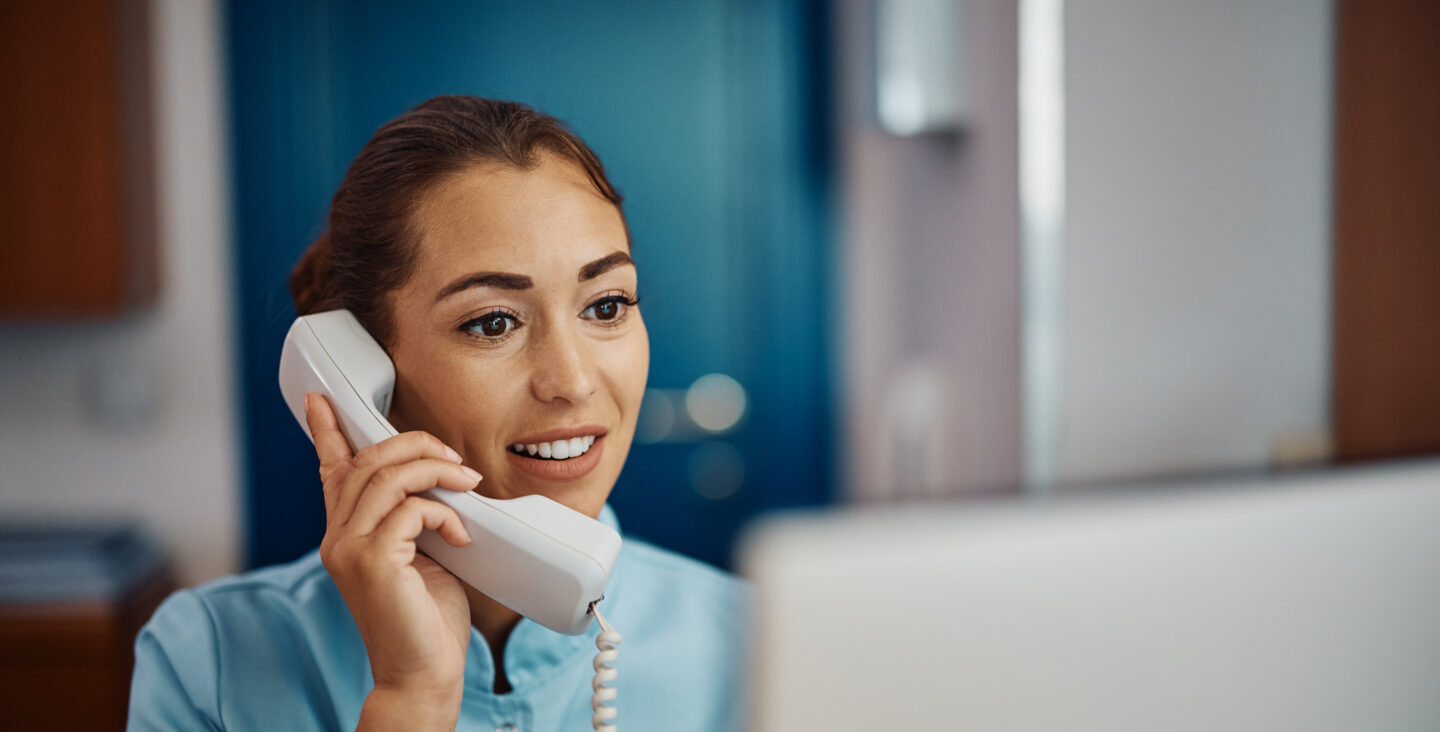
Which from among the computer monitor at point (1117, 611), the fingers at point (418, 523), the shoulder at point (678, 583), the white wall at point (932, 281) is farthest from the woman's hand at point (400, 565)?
the white wall at point (932, 281)

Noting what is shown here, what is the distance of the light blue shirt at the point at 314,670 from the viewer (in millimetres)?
394

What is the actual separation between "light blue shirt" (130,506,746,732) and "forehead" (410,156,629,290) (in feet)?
0.42

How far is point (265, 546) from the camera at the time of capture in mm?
490

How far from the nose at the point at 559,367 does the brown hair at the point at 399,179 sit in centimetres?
7

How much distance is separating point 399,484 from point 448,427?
39 millimetres

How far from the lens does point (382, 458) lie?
→ 1.25ft

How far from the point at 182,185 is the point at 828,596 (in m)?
1.20

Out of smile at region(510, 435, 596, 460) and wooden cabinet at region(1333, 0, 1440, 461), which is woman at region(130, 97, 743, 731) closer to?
smile at region(510, 435, 596, 460)

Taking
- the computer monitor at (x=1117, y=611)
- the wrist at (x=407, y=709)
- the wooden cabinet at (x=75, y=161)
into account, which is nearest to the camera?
the computer monitor at (x=1117, y=611)

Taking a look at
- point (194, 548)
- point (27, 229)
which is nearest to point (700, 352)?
point (194, 548)

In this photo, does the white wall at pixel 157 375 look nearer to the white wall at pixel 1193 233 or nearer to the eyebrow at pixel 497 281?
the eyebrow at pixel 497 281

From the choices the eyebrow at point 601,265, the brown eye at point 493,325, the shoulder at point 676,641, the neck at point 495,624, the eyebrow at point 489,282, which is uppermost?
the eyebrow at point 601,265

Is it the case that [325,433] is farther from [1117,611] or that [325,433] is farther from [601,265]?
[1117,611]

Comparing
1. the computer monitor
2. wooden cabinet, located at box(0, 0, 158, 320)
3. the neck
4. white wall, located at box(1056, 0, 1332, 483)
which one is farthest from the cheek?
wooden cabinet, located at box(0, 0, 158, 320)
